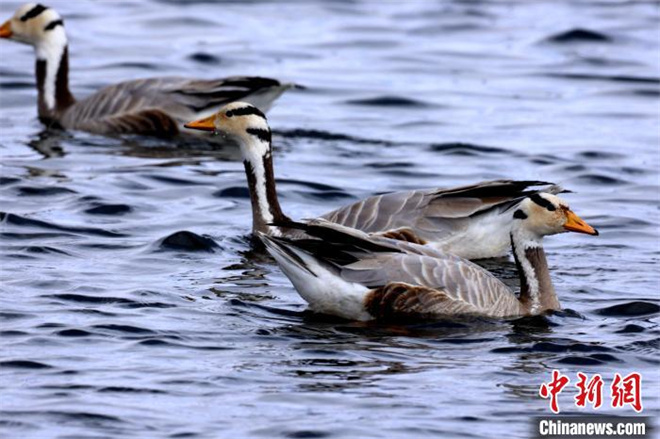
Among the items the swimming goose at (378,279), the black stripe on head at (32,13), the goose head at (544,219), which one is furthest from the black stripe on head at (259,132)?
the black stripe on head at (32,13)

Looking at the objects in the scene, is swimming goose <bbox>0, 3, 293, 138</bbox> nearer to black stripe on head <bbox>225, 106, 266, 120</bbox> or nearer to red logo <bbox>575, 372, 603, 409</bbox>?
black stripe on head <bbox>225, 106, 266, 120</bbox>

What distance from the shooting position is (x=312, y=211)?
14.9 metres

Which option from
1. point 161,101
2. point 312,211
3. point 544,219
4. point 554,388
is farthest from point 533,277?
point 161,101

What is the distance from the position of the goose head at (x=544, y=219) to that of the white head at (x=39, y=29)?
29.2 ft

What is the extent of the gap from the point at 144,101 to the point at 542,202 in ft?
24.9

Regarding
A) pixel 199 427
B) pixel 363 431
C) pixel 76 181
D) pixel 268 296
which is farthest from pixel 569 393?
pixel 76 181

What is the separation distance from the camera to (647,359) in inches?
389

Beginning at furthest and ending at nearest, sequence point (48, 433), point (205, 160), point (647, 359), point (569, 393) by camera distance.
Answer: point (205, 160) < point (647, 359) < point (569, 393) < point (48, 433)

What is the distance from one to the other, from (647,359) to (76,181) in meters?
7.38

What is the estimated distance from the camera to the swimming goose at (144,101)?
17.5 metres

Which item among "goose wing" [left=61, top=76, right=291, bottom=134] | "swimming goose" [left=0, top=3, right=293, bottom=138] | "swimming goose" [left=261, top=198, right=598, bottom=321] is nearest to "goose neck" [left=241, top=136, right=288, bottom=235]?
"swimming goose" [left=261, top=198, right=598, bottom=321]

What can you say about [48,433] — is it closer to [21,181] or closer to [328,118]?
[21,181]

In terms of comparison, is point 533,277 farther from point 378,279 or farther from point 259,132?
point 259,132

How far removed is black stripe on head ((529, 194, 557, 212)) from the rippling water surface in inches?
31.8
